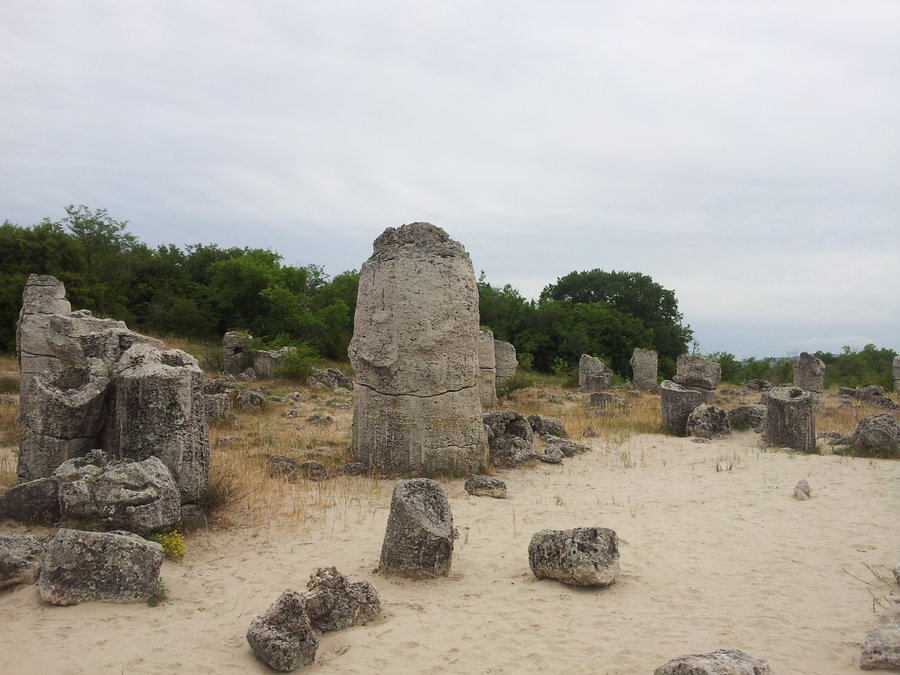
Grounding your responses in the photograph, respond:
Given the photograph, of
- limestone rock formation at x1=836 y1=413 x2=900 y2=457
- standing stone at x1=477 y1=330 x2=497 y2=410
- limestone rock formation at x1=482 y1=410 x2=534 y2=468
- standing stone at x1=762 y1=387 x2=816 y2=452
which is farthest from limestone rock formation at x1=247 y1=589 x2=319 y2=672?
standing stone at x1=477 y1=330 x2=497 y2=410

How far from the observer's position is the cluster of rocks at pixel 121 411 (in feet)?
19.2

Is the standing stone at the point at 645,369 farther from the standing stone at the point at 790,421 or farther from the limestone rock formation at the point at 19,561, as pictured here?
the limestone rock formation at the point at 19,561

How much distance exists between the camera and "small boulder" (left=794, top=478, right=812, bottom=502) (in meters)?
7.59

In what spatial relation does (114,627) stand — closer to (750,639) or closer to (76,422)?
(76,422)

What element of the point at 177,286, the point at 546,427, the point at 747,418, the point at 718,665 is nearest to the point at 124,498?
the point at 718,665

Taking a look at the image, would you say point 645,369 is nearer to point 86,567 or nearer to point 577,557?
point 577,557

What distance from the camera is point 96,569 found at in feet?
14.6

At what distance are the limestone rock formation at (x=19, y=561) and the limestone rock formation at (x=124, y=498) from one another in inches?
18.5

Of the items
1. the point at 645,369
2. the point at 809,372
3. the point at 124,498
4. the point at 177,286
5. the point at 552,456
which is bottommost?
the point at 552,456

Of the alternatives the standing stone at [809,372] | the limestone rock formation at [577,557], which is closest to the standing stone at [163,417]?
the limestone rock formation at [577,557]

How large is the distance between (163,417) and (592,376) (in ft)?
58.9

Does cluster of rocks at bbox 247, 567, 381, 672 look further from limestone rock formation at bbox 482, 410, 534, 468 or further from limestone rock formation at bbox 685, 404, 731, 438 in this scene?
limestone rock formation at bbox 685, 404, 731, 438

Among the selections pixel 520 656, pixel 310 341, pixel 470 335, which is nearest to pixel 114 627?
pixel 520 656

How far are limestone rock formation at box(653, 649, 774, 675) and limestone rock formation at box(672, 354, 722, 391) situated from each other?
13.9m
